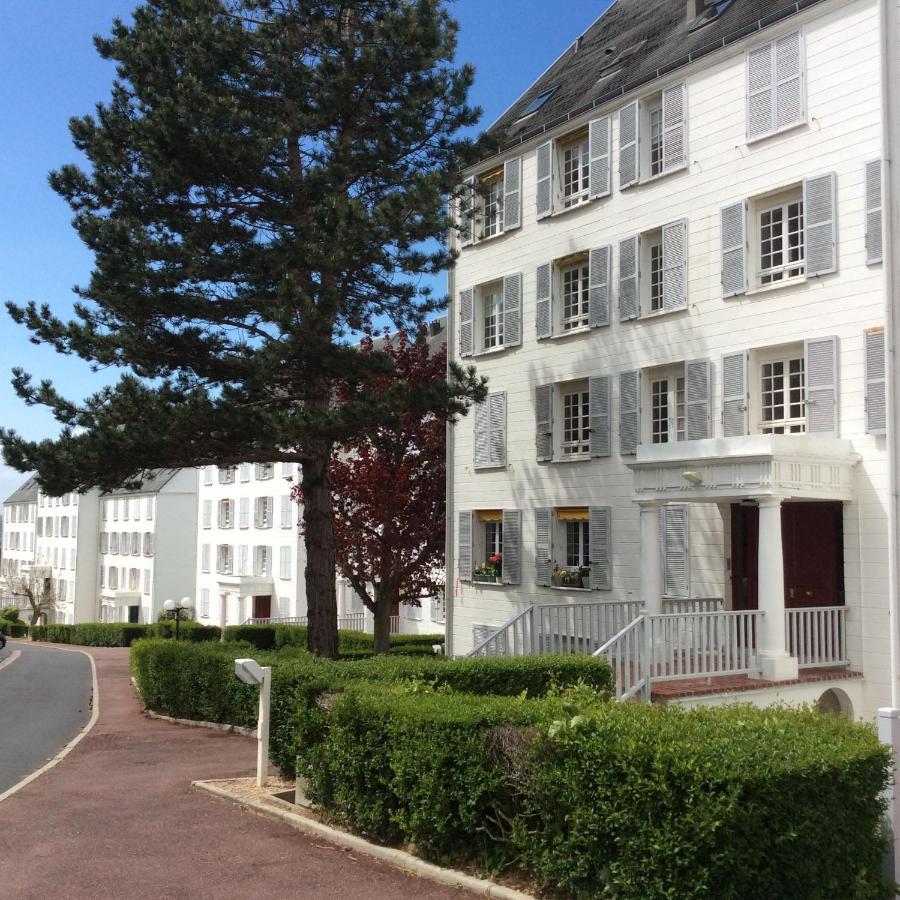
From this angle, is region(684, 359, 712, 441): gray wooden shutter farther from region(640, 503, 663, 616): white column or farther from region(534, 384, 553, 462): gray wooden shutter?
Answer: region(534, 384, 553, 462): gray wooden shutter

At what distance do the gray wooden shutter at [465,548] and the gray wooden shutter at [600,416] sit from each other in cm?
405

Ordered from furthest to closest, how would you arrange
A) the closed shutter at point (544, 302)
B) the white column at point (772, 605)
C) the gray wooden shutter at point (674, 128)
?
the closed shutter at point (544, 302), the gray wooden shutter at point (674, 128), the white column at point (772, 605)

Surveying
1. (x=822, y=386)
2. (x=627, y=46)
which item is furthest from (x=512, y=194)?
(x=822, y=386)

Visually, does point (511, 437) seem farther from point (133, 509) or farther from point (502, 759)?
point (133, 509)

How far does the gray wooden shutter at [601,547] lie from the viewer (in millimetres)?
17766

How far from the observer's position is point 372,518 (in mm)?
23734

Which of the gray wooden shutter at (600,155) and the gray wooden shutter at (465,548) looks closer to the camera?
the gray wooden shutter at (600,155)

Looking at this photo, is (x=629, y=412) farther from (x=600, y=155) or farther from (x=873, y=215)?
(x=873, y=215)

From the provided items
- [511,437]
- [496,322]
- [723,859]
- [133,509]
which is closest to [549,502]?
[511,437]

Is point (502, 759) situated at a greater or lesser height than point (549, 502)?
lesser

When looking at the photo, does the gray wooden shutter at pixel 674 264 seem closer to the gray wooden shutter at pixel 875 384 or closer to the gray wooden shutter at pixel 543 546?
the gray wooden shutter at pixel 875 384

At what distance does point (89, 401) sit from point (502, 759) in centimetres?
1030

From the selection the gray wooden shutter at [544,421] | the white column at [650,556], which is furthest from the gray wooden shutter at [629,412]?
the white column at [650,556]

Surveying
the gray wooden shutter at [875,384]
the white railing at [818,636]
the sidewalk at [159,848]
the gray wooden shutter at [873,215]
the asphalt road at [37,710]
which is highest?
the gray wooden shutter at [873,215]
